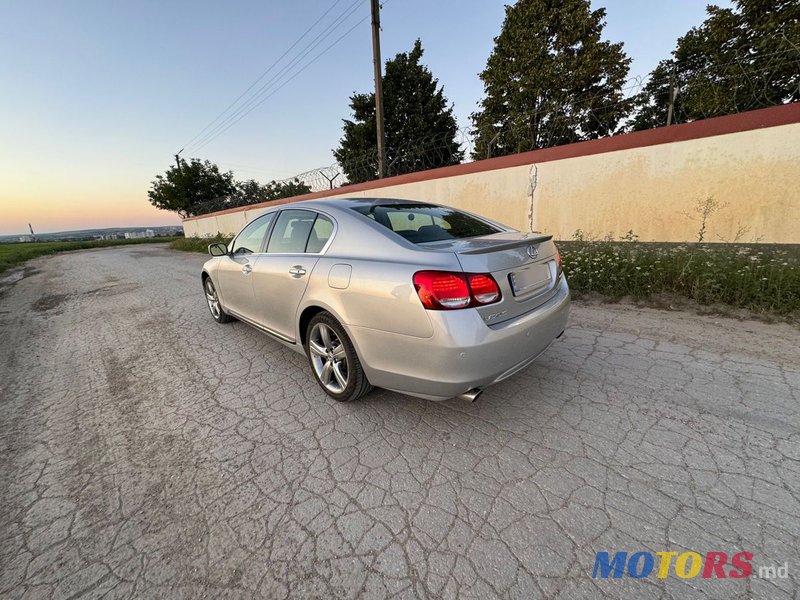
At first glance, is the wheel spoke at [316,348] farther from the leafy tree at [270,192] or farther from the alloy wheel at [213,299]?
the leafy tree at [270,192]

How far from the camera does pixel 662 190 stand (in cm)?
560

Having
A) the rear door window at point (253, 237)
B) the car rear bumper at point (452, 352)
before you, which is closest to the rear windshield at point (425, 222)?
the car rear bumper at point (452, 352)

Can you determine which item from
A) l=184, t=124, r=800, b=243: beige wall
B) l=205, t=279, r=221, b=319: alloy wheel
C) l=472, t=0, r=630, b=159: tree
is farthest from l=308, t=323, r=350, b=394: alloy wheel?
l=472, t=0, r=630, b=159: tree

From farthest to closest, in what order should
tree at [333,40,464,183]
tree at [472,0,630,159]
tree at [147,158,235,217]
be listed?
1. tree at [147,158,235,217]
2. tree at [333,40,464,183]
3. tree at [472,0,630,159]

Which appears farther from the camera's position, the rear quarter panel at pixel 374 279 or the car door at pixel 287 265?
the car door at pixel 287 265

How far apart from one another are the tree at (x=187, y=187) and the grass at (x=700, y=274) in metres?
31.4

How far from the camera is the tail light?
6.10 feet

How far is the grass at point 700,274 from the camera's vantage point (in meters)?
3.63

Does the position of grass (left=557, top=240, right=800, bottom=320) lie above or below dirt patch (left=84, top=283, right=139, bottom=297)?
above

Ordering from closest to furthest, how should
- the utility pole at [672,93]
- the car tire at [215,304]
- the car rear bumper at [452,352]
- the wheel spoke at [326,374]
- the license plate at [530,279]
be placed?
the car rear bumper at [452,352]
the license plate at [530,279]
the wheel spoke at [326,374]
the car tire at [215,304]
the utility pole at [672,93]

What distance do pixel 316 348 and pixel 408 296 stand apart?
1.10m

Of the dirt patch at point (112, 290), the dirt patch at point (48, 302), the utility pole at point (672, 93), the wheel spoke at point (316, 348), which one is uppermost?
the utility pole at point (672, 93)

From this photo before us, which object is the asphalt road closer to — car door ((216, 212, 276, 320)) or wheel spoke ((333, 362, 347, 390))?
wheel spoke ((333, 362, 347, 390))

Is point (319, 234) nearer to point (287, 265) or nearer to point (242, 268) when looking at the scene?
point (287, 265)
